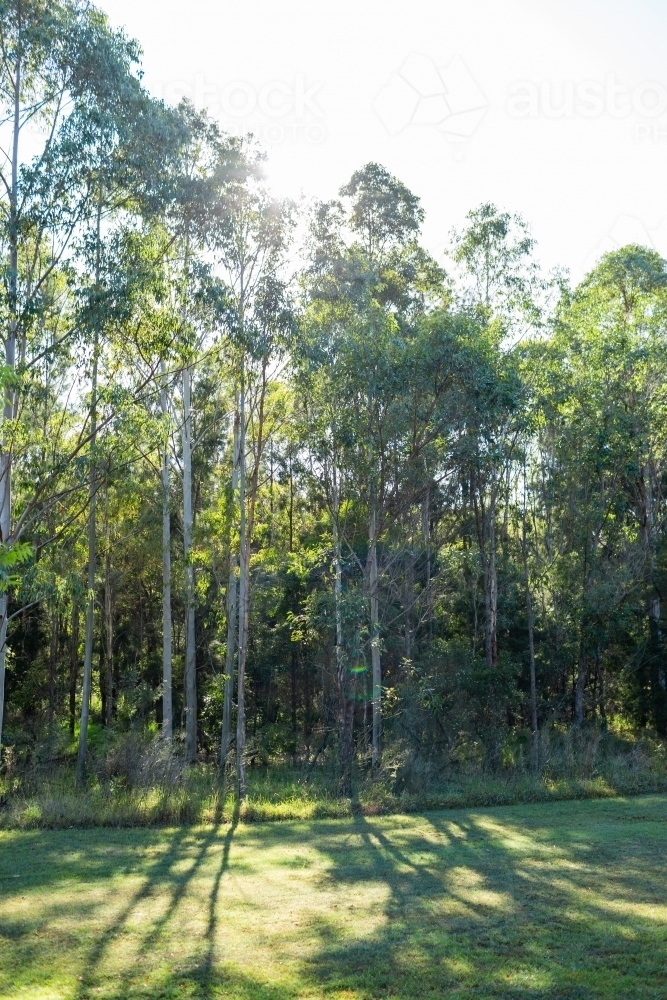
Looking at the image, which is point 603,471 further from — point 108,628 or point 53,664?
point 53,664

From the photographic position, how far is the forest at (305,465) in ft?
52.4

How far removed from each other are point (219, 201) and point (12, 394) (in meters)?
5.82

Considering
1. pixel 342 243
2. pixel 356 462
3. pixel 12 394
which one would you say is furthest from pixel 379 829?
pixel 342 243

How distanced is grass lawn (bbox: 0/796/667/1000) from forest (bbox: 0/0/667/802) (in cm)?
462

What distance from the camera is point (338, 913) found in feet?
28.8

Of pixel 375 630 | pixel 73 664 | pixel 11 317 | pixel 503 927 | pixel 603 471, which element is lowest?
pixel 503 927

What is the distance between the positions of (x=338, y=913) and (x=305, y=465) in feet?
61.8

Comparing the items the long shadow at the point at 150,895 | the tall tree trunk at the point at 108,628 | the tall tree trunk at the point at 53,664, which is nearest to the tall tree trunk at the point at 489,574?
the long shadow at the point at 150,895

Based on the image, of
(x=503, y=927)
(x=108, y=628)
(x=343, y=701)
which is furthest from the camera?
(x=108, y=628)

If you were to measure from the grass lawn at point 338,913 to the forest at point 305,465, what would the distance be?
4.62 meters

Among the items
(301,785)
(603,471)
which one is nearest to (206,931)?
(301,785)

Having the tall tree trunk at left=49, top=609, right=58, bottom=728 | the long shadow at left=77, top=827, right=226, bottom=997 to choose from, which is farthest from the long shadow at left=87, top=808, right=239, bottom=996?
the tall tree trunk at left=49, top=609, right=58, bottom=728

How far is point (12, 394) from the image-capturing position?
53.5 feet

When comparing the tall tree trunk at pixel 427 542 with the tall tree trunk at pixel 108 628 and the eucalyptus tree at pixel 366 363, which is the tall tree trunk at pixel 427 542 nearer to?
the eucalyptus tree at pixel 366 363
